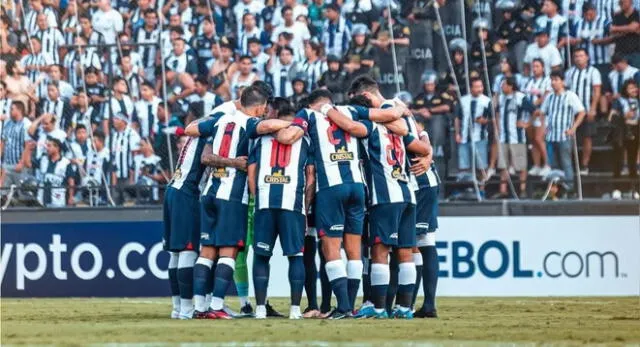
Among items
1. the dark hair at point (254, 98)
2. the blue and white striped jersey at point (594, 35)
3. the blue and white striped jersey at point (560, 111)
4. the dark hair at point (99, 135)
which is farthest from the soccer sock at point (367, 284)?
the dark hair at point (99, 135)

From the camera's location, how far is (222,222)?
476 inches

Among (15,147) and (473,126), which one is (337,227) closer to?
(473,126)

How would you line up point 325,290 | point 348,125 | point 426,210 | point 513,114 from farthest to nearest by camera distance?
point 513,114
point 325,290
point 426,210
point 348,125

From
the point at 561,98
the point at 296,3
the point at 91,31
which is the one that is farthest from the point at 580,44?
the point at 91,31

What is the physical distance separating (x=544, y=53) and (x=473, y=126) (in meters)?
1.29

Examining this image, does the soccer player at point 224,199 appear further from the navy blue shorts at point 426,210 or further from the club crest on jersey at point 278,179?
the navy blue shorts at point 426,210

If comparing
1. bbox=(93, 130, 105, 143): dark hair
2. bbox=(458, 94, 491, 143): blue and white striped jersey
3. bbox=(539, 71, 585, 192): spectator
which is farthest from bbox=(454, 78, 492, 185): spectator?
bbox=(93, 130, 105, 143): dark hair

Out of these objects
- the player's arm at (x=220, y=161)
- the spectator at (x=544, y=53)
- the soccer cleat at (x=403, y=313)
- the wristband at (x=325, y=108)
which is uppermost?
the spectator at (x=544, y=53)

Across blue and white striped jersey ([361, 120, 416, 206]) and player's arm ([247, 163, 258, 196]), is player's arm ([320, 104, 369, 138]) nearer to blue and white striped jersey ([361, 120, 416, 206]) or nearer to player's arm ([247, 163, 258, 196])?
blue and white striped jersey ([361, 120, 416, 206])

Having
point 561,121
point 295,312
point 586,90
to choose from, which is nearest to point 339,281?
point 295,312

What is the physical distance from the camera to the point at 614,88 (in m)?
17.4

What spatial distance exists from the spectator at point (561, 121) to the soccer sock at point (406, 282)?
5.62 metres

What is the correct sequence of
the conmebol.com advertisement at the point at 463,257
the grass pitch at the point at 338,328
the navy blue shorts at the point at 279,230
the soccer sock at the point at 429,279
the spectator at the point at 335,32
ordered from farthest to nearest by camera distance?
the spectator at the point at 335,32 < the conmebol.com advertisement at the point at 463,257 < the soccer sock at the point at 429,279 < the navy blue shorts at the point at 279,230 < the grass pitch at the point at 338,328

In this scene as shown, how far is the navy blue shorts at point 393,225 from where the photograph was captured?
11.9m
